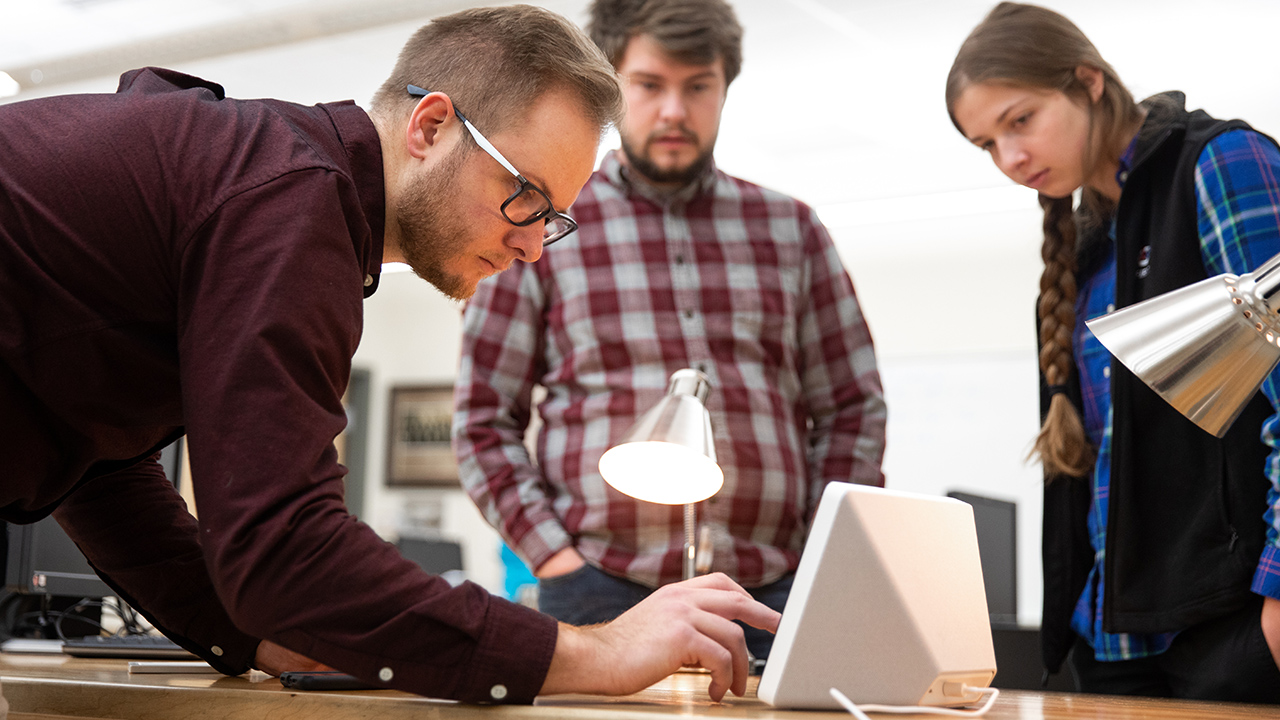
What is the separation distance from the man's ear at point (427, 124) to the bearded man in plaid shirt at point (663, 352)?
2.71 feet

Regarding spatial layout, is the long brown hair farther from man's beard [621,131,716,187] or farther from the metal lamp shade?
the metal lamp shade

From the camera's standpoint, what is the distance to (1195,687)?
57.0 inches

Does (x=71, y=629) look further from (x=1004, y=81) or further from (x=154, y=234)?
(x=1004, y=81)

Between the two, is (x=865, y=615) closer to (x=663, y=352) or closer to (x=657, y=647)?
(x=657, y=647)

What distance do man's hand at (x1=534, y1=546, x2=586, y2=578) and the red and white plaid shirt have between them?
0.02m

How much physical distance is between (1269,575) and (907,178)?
448 cm

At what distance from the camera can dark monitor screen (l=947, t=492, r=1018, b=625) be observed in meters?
3.03

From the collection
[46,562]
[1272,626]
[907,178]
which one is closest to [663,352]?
[1272,626]

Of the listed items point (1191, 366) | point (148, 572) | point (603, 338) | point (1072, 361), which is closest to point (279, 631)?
point (148, 572)

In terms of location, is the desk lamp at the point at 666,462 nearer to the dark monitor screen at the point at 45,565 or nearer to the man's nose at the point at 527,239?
the man's nose at the point at 527,239

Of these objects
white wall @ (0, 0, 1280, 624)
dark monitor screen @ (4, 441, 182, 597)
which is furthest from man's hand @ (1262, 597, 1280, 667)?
white wall @ (0, 0, 1280, 624)

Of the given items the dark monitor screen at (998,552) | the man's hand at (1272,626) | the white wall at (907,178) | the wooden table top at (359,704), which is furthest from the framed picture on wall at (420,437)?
the man's hand at (1272,626)

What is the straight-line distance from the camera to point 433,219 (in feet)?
4.01

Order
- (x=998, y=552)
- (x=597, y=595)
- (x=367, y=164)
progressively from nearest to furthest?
1. (x=367, y=164)
2. (x=597, y=595)
3. (x=998, y=552)
